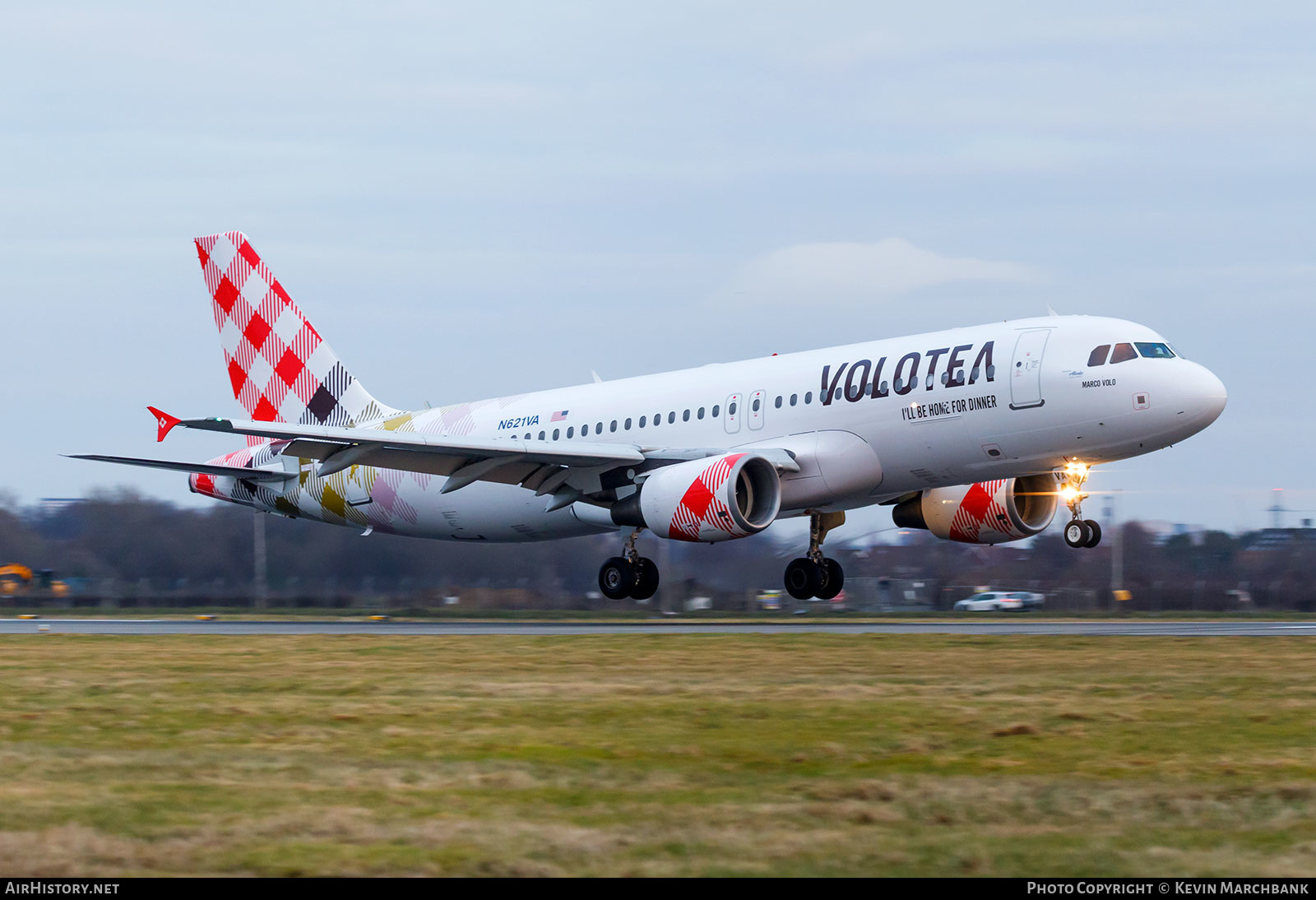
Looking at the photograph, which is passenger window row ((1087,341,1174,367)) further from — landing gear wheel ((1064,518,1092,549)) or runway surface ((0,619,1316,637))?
runway surface ((0,619,1316,637))

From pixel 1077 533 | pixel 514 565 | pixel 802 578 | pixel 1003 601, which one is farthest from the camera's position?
pixel 1003 601

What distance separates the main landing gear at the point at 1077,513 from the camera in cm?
2494

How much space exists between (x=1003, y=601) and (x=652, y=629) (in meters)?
22.6

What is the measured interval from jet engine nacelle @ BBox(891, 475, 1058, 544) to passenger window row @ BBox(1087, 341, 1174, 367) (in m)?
5.16

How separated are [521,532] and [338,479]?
454 centimetres

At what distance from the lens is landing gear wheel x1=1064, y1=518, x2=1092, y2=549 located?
24969mm

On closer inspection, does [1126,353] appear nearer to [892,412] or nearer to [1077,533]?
[1077,533]

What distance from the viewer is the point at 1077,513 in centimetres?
2580

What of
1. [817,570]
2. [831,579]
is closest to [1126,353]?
[831,579]

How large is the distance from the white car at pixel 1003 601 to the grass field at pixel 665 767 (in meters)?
26.0

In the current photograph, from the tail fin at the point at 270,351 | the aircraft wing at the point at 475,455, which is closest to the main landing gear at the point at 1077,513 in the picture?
the aircraft wing at the point at 475,455

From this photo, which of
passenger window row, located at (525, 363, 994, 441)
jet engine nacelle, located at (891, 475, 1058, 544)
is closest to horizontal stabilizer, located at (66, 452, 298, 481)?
passenger window row, located at (525, 363, 994, 441)

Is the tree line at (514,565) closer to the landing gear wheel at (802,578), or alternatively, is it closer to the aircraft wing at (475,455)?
the landing gear wheel at (802,578)
